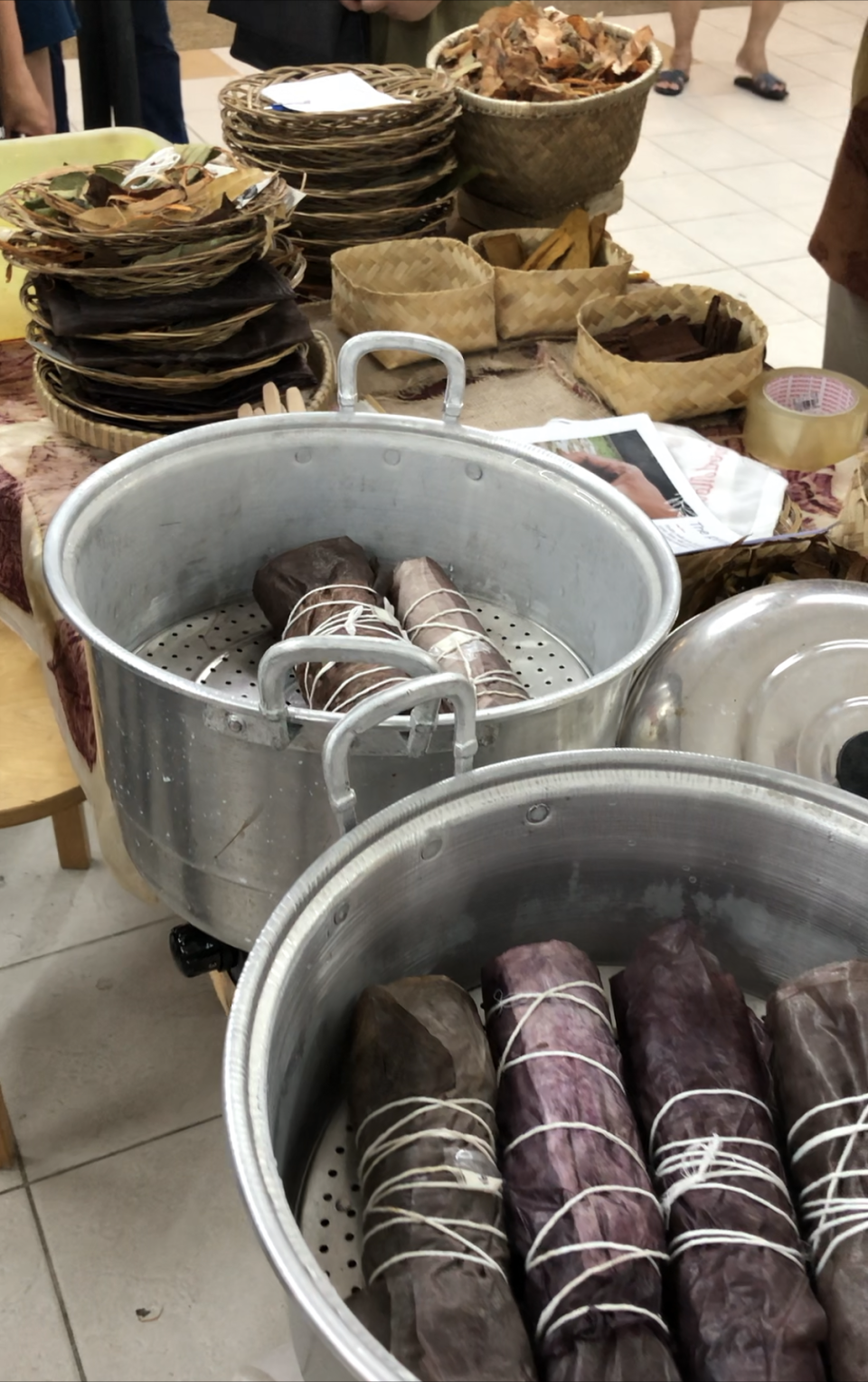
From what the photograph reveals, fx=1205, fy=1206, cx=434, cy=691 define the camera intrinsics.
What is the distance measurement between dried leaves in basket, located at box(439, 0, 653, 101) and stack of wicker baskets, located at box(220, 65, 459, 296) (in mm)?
82

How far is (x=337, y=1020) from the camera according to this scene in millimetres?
742

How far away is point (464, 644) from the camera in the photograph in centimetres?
100

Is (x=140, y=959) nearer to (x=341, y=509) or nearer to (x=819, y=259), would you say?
(x=341, y=509)

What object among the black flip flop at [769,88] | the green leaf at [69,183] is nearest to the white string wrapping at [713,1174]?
the green leaf at [69,183]

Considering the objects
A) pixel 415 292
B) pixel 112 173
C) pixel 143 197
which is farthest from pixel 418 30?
pixel 143 197

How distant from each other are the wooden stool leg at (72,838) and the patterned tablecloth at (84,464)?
405 millimetres

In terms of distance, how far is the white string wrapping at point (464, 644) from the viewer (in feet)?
3.14

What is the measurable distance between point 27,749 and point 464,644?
0.59 meters

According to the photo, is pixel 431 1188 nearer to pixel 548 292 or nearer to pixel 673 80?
pixel 548 292

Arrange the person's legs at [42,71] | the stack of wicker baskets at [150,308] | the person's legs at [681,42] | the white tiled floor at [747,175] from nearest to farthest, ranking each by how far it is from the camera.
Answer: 1. the stack of wicker baskets at [150,308]
2. the person's legs at [42,71]
3. the white tiled floor at [747,175]
4. the person's legs at [681,42]

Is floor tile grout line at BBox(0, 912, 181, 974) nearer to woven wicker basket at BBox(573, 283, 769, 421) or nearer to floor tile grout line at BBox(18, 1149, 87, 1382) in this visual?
floor tile grout line at BBox(18, 1149, 87, 1382)

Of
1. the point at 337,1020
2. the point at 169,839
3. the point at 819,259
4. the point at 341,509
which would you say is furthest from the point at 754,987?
the point at 819,259

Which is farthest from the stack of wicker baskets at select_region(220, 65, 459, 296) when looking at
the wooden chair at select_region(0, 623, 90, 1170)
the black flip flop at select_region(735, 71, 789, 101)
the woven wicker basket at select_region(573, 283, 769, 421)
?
the black flip flop at select_region(735, 71, 789, 101)

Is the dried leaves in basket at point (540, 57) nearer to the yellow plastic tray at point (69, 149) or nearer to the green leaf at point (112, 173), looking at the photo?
the yellow plastic tray at point (69, 149)
